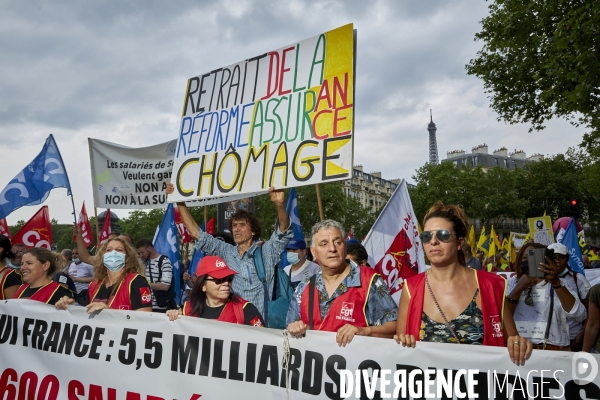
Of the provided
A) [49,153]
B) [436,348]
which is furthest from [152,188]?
[436,348]

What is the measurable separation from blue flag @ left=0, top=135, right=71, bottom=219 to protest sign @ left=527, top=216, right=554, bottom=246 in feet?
29.3

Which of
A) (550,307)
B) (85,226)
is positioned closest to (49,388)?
(550,307)

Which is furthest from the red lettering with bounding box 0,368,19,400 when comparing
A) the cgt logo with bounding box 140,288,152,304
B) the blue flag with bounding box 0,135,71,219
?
the blue flag with bounding box 0,135,71,219

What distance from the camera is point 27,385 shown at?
4.16 meters

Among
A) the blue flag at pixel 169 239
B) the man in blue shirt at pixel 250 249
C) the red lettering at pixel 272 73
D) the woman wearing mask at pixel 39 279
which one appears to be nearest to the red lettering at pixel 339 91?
the red lettering at pixel 272 73

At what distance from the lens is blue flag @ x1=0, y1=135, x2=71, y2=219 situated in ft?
25.0

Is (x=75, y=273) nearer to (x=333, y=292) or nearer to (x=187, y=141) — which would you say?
(x=187, y=141)

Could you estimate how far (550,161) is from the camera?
58.8 meters

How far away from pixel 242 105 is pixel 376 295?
263cm

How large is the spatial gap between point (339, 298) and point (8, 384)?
271 cm

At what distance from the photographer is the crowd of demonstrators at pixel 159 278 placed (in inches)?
253

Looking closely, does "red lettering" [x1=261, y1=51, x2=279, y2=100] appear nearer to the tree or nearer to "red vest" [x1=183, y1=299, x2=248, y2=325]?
"red vest" [x1=183, y1=299, x2=248, y2=325]

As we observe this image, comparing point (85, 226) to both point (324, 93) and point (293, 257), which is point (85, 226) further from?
point (324, 93)

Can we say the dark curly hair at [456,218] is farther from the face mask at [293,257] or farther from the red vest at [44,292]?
the red vest at [44,292]
